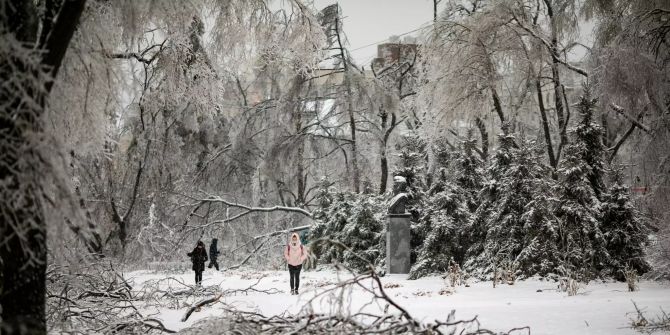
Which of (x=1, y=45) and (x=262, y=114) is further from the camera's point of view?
(x=262, y=114)

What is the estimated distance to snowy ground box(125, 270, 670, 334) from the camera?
262 inches

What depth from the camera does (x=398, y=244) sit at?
48.8ft

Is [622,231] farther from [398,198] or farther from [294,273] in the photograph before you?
[294,273]

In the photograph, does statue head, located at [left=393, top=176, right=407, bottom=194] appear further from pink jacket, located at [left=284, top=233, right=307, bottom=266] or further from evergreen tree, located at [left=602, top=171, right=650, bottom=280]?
evergreen tree, located at [left=602, top=171, right=650, bottom=280]

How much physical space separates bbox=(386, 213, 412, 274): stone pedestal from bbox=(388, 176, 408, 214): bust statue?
202 millimetres

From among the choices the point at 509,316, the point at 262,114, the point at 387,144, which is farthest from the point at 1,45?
the point at 387,144

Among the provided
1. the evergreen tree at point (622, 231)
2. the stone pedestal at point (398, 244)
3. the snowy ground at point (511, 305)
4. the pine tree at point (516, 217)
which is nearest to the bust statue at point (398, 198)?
the stone pedestal at point (398, 244)

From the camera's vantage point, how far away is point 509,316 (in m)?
7.20

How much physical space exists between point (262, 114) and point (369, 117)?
148 inches

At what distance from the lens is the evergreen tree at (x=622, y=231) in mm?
11508

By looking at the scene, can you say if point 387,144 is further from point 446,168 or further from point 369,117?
point 446,168

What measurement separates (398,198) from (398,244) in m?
1.27

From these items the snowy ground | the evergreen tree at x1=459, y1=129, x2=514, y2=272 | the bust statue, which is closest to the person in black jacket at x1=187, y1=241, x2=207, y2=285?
the snowy ground

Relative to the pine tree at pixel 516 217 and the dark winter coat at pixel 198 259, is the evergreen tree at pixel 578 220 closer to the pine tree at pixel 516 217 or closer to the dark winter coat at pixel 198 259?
the pine tree at pixel 516 217
